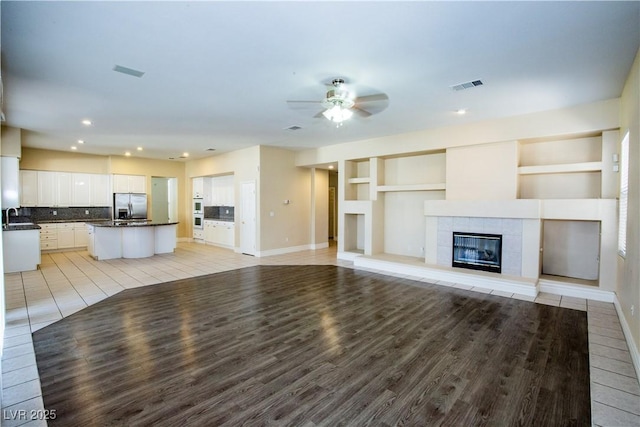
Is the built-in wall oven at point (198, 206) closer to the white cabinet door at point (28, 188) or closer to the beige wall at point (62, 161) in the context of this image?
the beige wall at point (62, 161)

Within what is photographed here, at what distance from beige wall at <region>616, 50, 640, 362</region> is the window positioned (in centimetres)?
19

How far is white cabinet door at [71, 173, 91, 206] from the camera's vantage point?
9.25 metres

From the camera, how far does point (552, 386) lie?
245 centimetres

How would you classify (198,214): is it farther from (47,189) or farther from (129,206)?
(47,189)

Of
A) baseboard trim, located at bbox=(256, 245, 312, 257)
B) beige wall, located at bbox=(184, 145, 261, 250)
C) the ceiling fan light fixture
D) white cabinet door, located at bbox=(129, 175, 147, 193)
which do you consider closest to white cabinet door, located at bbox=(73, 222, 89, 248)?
white cabinet door, located at bbox=(129, 175, 147, 193)

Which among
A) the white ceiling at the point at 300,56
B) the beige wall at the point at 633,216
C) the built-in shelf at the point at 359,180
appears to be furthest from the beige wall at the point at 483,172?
the built-in shelf at the point at 359,180

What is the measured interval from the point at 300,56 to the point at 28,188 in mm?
9509

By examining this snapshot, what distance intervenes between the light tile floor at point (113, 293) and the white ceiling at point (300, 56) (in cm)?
286

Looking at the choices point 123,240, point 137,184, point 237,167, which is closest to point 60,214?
point 137,184

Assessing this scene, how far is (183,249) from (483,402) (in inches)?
350

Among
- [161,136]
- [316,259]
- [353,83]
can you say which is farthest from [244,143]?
[353,83]

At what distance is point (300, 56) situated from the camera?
318cm

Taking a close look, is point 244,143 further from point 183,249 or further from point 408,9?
point 408,9

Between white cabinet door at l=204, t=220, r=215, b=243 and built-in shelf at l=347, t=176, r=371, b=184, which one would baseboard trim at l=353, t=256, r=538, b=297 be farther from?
white cabinet door at l=204, t=220, r=215, b=243
